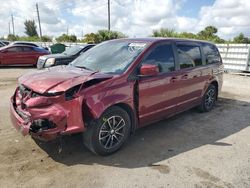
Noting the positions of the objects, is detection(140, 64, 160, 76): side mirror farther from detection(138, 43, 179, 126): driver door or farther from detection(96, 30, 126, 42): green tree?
detection(96, 30, 126, 42): green tree

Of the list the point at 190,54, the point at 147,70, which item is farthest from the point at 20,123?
the point at 190,54

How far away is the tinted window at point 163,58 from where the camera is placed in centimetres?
457

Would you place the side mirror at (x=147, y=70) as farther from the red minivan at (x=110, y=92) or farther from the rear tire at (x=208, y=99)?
the rear tire at (x=208, y=99)

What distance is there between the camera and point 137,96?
4297 mm

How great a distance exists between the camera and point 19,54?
1656 cm

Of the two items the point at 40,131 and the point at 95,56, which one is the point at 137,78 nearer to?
the point at 95,56

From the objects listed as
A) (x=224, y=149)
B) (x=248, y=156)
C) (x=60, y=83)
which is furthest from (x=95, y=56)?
(x=248, y=156)

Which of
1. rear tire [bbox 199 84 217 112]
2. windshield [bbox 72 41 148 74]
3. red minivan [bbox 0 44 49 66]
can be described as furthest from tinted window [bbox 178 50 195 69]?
red minivan [bbox 0 44 49 66]

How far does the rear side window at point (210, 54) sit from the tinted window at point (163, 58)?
1.57m

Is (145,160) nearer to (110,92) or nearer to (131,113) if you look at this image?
(131,113)

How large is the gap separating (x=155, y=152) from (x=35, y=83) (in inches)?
82.8

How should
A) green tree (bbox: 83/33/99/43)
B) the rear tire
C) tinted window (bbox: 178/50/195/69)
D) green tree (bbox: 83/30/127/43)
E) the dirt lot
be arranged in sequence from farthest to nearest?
green tree (bbox: 83/30/127/43), green tree (bbox: 83/33/99/43), the rear tire, tinted window (bbox: 178/50/195/69), the dirt lot

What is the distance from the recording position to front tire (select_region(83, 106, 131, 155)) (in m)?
3.78

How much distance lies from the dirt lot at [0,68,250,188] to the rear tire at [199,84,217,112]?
0.92 m
